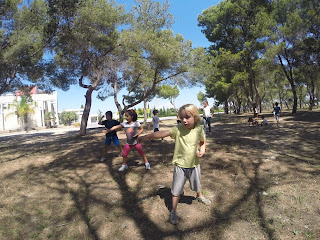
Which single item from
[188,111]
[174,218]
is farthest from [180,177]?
[188,111]

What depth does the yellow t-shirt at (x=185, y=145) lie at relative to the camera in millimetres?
2930

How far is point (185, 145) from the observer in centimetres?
294

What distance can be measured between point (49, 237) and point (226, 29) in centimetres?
1988

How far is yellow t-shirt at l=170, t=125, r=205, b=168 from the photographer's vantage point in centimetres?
293

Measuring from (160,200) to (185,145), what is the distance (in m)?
1.25

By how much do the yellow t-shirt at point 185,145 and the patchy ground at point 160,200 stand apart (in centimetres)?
81

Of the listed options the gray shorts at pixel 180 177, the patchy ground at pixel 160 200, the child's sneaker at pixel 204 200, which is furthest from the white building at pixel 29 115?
the gray shorts at pixel 180 177

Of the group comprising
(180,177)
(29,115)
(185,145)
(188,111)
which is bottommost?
(180,177)

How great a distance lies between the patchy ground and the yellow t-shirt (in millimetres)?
810

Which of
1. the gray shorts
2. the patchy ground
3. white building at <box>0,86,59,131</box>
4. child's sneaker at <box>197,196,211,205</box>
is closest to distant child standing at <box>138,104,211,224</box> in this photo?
the gray shorts

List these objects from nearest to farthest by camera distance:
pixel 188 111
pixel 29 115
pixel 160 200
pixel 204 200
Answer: pixel 188 111
pixel 204 200
pixel 160 200
pixel 29 115

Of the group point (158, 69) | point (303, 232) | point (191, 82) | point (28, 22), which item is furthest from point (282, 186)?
point (28, 22)

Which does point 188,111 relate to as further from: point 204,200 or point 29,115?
point 29,115

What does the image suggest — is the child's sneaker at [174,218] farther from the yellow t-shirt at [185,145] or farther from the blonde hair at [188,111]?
the blonde hair at [188,111]
